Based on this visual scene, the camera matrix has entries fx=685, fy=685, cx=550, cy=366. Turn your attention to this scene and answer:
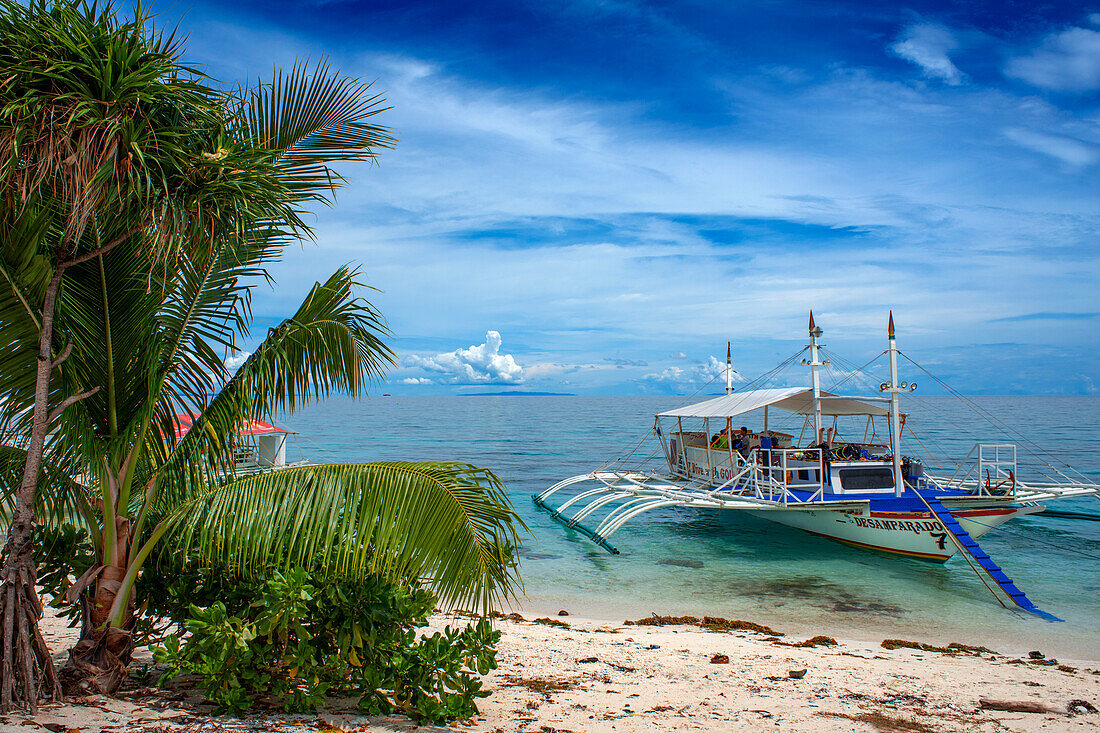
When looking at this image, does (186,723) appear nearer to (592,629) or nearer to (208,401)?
(208,401)

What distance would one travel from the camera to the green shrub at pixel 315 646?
4.57 m

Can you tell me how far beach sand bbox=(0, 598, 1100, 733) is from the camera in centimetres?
488

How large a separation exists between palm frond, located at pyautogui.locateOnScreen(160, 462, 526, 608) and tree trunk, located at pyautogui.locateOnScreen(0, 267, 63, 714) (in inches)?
32.9

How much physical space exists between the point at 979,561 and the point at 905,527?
2502 mm

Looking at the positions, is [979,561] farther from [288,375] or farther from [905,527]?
[288,375]

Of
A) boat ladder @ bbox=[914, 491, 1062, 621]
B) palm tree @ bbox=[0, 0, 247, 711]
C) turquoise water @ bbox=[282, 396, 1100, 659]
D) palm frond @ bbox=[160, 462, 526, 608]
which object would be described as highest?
palm tree @ bbox=[0, 0, 247, 711]

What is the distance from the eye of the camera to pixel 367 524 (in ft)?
15.2

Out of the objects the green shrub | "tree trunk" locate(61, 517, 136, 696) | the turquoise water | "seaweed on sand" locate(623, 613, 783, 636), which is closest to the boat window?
the turquoise water

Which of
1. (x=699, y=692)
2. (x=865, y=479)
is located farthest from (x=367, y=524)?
(x=865, y=479)

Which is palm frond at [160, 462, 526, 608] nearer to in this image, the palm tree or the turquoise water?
the palm tree

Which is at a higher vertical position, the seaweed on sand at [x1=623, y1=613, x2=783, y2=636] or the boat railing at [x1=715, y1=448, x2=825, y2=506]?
the boat railing at [x1=715, y1=448, x2=825, y2=506]

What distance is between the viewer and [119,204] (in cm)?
438

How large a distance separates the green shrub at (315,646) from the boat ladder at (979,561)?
37.0 feet

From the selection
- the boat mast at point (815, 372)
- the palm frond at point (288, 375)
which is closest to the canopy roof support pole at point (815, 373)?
the boat mast at point (815, 372)
